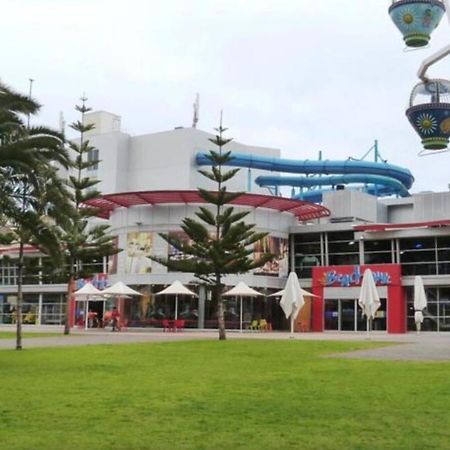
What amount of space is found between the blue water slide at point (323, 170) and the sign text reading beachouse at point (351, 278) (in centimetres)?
1363

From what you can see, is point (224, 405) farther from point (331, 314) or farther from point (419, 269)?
point (419, 269)

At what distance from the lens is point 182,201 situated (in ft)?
130

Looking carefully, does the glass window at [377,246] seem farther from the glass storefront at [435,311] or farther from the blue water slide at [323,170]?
the blue water slide at [323,170]

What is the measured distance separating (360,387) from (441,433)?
3405mm

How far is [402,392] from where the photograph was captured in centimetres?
888

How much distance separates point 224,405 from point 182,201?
31.9m

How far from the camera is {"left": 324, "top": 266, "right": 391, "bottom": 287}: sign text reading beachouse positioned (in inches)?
1516

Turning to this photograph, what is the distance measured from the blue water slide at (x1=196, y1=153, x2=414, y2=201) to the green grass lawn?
3895 cm

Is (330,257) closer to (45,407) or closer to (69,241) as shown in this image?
(69,241)

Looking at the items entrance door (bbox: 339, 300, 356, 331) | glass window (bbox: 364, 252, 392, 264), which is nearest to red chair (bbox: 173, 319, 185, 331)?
entrance door (bbox: 339, 300, 356, 331)

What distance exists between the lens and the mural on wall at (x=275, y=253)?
40.1m

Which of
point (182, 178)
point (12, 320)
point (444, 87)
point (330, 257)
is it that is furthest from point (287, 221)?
point (444, 87)

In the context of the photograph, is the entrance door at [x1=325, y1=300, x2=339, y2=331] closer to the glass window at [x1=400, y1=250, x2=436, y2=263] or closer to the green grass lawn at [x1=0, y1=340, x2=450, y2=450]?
the glass window at [x1=400, y1=250, x2=436, y2=263]

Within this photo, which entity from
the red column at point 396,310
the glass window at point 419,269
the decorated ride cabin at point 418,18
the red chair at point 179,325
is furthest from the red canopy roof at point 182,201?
the decorated ride cabin at point 418,18
